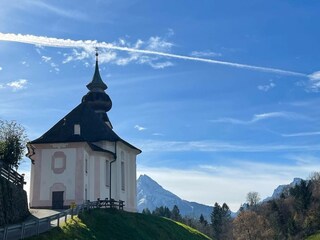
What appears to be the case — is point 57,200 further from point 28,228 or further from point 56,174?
point 28,228

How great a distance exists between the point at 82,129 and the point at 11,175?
22314mm

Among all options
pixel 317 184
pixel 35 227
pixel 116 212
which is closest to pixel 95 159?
pixel 116 212

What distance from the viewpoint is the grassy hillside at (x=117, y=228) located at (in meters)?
32.0

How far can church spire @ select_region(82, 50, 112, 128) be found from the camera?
6881 cm

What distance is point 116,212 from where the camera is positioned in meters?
46.5

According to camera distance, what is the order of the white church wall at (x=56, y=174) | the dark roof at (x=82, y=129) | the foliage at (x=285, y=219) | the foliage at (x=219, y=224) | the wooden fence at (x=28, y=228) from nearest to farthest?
the wooden fence at (x=28, y=228) → the white church wall at (x=56, y=174) → the dark roof at (x=82, y=129) → the foliage at (x=285, y=219) → the foliage at (x=219, y=224)

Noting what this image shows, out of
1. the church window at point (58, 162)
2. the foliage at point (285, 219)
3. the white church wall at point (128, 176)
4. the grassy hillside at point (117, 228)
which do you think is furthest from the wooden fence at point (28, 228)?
the foliage at point (285, 219)

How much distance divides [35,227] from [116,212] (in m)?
20.8

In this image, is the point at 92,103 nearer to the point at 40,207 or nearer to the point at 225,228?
the point at 40,207

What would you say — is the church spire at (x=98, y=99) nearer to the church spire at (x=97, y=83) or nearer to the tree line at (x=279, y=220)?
the church spire at (x=97, y=83)

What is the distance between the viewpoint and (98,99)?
68.9 meters

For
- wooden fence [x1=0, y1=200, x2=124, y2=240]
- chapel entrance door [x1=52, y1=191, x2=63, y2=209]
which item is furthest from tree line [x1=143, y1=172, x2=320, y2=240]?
wooden fence [x1=0, y1=200, x2=124, y2=240]

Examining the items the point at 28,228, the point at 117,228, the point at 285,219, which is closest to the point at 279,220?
the point at 285,219

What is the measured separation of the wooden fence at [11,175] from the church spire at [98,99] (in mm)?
→ 30554
